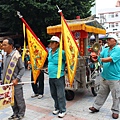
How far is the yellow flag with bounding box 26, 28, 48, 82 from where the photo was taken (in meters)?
4.32

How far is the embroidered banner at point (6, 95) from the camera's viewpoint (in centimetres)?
310

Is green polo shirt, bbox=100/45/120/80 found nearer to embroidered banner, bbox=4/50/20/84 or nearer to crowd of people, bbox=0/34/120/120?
crowd of people, bbox=0/34/120/120

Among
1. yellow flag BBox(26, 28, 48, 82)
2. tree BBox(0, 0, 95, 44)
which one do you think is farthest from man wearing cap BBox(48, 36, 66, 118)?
tree BBox(0, 0, 95, 44)

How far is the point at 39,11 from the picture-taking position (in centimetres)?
1067

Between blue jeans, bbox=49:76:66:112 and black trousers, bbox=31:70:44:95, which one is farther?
black trousers, bbox=31:70:44:95

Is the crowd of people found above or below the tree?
below

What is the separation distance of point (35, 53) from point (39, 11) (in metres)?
6.84

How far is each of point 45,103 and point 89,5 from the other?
9074 mm

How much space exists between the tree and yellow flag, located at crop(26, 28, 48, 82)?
6.30 m

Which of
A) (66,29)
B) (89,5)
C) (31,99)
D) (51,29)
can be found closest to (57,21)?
(89,5)

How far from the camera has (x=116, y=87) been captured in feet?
11.9

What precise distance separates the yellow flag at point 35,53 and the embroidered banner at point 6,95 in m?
1.08

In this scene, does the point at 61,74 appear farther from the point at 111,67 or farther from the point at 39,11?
the point at 39,11

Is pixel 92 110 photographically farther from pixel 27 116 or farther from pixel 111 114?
pixel 27 116
